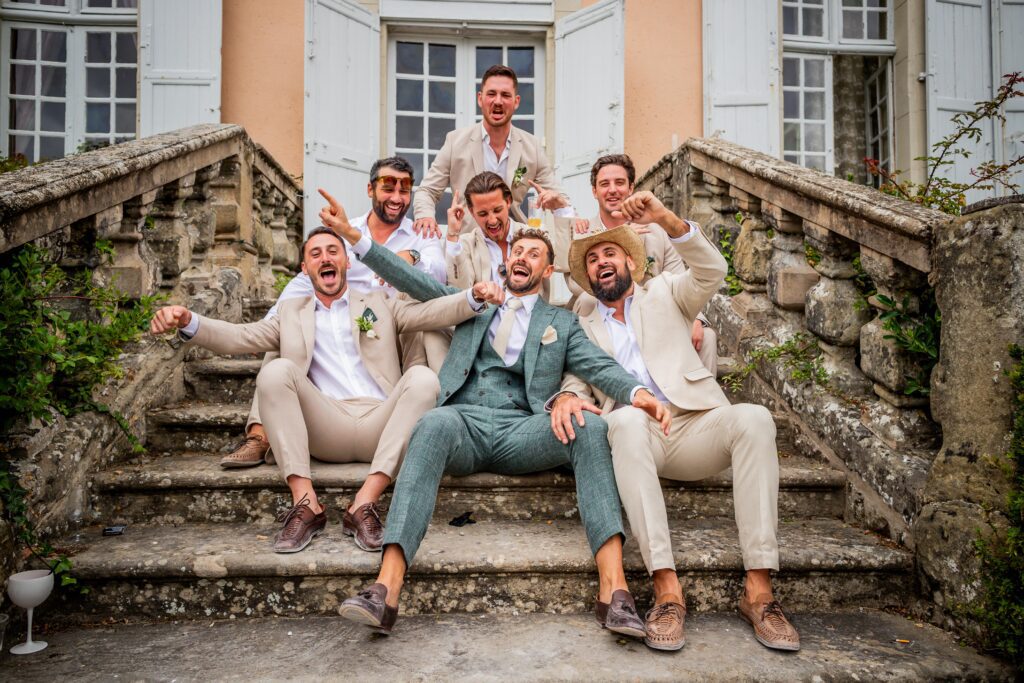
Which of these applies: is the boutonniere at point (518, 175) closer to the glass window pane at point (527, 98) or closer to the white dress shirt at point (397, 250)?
the white dress shirt at point (397, 250)

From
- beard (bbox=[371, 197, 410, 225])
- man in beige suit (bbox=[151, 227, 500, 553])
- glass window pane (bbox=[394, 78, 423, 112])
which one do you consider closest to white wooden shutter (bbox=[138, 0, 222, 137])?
glass window pane (bbox=[394, 78, 423, 112])

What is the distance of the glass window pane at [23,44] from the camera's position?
724 centimetres

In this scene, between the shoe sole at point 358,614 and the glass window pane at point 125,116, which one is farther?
the glass window pane at point 125,116

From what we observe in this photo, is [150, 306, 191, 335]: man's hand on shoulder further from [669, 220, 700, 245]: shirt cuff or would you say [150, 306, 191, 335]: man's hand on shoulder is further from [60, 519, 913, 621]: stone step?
[669, 220, 700, 245]: shirt cuff

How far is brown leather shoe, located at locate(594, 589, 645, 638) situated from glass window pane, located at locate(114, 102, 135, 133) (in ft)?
24.5

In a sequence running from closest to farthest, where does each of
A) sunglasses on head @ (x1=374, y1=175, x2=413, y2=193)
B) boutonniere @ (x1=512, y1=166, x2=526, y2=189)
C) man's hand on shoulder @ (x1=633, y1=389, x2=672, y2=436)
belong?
man's hand on shoulder @ (x1=633, y1=389, x2=672, y2=436) < sunglasses on head @ (x1=374, y1=175, x2=413, y2=193) < boutonniere @ (x1=512, y1=166, x2=526, y2=189)

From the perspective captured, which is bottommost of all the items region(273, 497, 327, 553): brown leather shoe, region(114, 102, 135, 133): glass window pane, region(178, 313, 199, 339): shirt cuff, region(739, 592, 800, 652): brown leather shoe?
region(739, 592, 800, 652): brown leather shoe

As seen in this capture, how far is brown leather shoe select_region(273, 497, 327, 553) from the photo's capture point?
232 centimetres

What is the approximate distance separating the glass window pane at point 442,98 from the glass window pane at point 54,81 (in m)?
3.86

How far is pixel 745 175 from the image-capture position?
3.72 m

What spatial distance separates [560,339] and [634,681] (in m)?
1.40

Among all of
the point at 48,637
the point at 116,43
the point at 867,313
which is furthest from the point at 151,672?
the point at 116,43

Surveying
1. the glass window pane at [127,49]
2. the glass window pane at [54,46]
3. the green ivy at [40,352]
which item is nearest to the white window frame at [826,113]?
the glass window pane at [127,49]

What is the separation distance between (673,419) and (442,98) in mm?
5665
